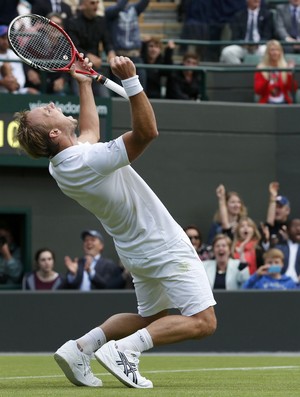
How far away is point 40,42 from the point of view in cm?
864

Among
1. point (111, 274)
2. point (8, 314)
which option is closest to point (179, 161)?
point (111, 274)

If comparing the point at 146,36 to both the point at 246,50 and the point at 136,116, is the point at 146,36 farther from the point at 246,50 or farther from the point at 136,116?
the point at 136,116

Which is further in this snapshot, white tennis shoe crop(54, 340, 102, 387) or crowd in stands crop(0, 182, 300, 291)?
crowd in stands crop(0, 182, 300, 291)

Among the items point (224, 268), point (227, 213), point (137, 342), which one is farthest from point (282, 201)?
point (137, 342)

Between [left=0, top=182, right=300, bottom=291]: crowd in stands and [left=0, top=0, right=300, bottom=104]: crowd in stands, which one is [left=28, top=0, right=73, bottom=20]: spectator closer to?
[left=0, top=0, right=300, bottom=104]: crowd in stands

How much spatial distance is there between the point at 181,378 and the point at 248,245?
6029mm

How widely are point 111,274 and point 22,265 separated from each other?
4.61 feet

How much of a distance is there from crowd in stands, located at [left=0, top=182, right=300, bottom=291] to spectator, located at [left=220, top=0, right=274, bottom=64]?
9.52 feet

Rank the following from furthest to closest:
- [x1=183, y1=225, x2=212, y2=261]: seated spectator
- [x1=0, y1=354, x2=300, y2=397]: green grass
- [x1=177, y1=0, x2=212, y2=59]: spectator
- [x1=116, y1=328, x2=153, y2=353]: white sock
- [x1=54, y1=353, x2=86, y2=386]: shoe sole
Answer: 1. [x1=177, y1=0, x2=212, y2=59]: spectator
2. [x1=183, y1=225, x2=212, y2=261]: seated spectator
3. [x1=54, y1=353, x2=86, y2=386]: shoe sole
4. [x1=116, y1=328, x2=153, y2=353]: white sock
5. [x1=0, y1=354, x2=300, y2=397]: green grass

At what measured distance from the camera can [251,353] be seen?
13.6 m

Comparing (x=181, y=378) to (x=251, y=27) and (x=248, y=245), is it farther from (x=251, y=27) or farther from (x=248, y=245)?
(x=251, y=27)

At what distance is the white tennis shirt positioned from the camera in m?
7.41

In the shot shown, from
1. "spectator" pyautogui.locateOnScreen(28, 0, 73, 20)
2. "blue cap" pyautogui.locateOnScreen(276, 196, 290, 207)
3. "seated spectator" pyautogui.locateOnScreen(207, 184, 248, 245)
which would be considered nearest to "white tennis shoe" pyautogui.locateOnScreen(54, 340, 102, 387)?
"seated spectator" pyautogui.locateOnScreen(207, 184, 248, 245)

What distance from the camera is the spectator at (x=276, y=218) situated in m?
15.0
